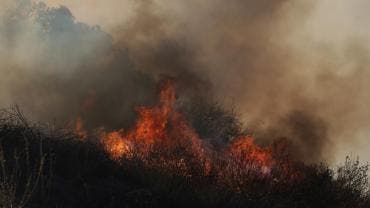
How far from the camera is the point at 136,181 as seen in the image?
539 inches

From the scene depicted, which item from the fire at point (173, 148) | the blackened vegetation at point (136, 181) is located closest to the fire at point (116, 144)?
the fire at point (173, 148)

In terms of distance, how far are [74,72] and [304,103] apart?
1070 cm

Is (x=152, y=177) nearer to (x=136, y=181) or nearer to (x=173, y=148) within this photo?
(x=136, y=181)

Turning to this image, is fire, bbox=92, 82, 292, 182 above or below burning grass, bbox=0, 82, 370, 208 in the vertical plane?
above

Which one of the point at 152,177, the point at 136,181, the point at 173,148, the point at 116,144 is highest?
the point at 116,144

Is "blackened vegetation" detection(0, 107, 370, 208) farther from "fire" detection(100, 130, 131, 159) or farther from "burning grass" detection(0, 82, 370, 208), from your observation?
"fire" detection(100, 130, 131, 159)

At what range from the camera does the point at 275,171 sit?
16203 millimetres

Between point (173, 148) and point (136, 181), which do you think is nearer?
point (136, 181)

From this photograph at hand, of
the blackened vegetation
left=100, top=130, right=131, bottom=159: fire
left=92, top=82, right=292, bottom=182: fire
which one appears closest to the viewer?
the blackened vegetation

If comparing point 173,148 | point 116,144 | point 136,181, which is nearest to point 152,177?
point 136,181

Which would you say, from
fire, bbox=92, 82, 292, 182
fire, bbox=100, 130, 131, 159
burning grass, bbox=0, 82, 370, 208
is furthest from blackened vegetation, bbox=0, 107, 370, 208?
fire, bbox=100, 130, 131, 159

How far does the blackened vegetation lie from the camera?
12.3 m

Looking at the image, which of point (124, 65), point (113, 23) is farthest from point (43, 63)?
point (113, 23)

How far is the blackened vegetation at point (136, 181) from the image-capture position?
40.5ft
